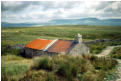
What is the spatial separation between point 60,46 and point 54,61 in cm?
46

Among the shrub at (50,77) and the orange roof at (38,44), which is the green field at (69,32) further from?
the shrub at (50,77)

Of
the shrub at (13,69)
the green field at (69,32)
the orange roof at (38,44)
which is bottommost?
the shrub at (13,69)

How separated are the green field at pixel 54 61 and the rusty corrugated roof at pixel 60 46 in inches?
7.7

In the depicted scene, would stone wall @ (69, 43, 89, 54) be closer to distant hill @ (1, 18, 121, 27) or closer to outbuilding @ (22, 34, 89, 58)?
outbuilding @ (22, 34, 89, 58)

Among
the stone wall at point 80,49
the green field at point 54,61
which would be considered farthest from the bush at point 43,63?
the stone wall at point 80,49

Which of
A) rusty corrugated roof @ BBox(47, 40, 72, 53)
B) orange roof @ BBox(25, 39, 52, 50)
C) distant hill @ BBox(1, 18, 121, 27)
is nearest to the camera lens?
rusty corrugated roof @ BBox(47, 40, 72, 53)

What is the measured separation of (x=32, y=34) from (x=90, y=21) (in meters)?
1.75

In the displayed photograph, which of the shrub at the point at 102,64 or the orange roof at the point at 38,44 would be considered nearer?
the shrub at the point at 102,64

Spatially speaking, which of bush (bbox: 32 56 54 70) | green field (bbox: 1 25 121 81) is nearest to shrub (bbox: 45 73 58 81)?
green field (bbox: 1 25 121 81)

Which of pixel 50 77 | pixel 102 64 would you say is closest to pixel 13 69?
pixel 50 77

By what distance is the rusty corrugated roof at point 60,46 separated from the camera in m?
3.32

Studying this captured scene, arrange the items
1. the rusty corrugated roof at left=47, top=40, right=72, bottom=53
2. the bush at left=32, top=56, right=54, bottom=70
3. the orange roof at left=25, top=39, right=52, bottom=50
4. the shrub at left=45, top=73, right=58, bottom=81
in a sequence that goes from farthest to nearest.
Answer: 1. the orange roof at left=25, top=39, right=52, bottom=50
2. the rusty corrugated roof at left=47, top=40, right=72, bottom=53
3. the bush at left=32, top=56, right=54, bottom=70
4. the shrub at left=45, top=73, right=58, bottom=81

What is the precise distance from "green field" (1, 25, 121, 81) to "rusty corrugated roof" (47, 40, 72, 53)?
197 millimetres

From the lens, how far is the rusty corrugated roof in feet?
10.9
